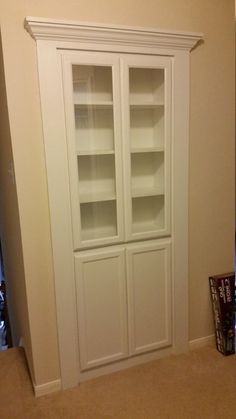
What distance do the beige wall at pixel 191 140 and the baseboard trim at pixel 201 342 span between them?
0.04 meters

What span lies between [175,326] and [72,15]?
6.75 feet

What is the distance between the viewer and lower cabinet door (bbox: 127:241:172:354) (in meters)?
2.16

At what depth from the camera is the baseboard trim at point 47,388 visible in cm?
201

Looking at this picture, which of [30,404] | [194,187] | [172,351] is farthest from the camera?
[172,351]

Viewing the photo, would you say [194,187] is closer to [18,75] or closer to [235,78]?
[235,78]

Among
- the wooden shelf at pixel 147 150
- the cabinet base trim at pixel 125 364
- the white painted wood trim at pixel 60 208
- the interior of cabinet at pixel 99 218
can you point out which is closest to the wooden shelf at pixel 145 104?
the wooden shelf at pixel 147 150

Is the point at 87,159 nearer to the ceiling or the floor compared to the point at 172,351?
nearer to the ceiling

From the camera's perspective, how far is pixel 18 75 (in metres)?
1.70

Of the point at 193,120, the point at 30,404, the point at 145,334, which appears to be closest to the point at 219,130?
the point at 193,120

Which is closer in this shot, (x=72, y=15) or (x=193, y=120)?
(x=72, y=15)

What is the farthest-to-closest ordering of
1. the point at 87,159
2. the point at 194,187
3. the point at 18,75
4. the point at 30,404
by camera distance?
the point at 194,187
the point at 87,159
the point at 30,404
the point at 18,75

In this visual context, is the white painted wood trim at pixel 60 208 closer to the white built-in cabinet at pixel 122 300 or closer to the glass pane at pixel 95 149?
the white built-in cabinet at pixel 122 300

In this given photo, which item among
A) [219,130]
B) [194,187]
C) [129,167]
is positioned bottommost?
[194,187]

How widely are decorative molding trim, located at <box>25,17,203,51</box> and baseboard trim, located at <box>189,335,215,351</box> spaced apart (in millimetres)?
1994
